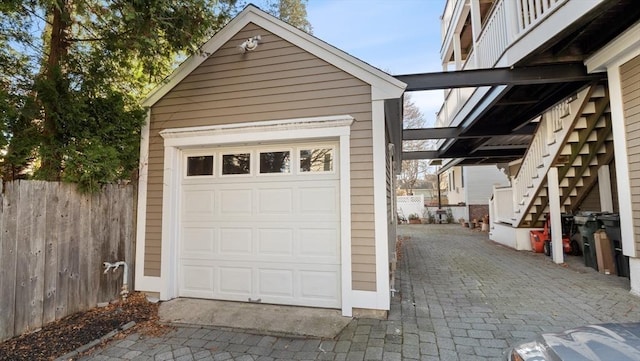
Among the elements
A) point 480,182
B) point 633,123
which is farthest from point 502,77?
point 480,182

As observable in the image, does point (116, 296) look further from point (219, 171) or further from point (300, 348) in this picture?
point (300, 348)

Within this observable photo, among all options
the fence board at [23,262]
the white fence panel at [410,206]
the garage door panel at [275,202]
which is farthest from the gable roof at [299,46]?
the white fence panel at [410,206]

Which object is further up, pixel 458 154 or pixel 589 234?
pixel 458 154

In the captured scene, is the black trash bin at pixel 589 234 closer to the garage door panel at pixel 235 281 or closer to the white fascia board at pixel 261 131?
the white fascia board at pixel 261 131

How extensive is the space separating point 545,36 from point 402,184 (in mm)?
24469

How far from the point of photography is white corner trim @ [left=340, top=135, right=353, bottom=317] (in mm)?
3990

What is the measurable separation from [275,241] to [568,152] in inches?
235

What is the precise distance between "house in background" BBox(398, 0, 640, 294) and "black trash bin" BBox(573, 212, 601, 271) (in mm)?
461

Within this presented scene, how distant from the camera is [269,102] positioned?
4.50 metres

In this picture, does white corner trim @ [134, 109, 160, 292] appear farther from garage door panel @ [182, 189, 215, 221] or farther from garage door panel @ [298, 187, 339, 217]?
garage door panel @ [298, 187, 339, 217]

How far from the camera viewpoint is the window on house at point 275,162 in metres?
4.54

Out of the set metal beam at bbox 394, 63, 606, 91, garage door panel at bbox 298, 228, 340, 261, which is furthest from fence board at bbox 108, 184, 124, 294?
metal beam at bbox 394, 63, 606, 91

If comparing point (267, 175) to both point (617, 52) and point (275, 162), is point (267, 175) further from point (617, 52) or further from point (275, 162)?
point (617, 52)

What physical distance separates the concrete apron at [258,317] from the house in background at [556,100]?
3.82m
